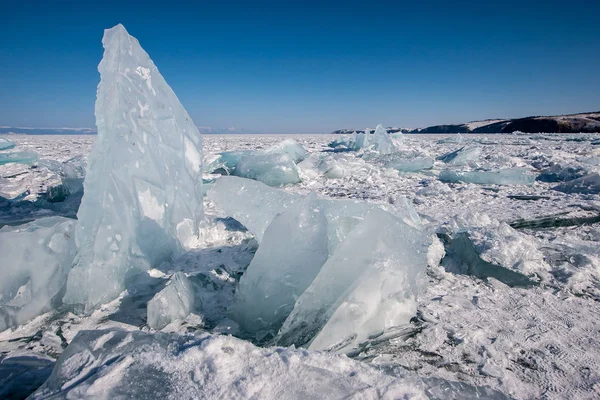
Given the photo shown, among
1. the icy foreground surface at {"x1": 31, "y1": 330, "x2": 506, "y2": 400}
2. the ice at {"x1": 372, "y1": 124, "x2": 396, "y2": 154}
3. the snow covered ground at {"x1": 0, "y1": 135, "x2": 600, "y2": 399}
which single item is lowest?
the snow covered ground at {"x1": 0, "y1": 135, "x2": 600, "y2": 399}

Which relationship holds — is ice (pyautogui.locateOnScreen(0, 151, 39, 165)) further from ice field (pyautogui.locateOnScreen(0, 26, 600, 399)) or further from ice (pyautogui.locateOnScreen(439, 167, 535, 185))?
ice (pyautogui.locateOnScreen(439, 167, 535, 185))

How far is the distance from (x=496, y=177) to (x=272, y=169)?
287 centimetres

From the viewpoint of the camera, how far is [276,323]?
1257mm

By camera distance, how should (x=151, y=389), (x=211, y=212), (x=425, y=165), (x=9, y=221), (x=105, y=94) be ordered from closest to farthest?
(x=151, y=389), (x=105, y=94), (x=9, y=221), (x=211, y=212), (x=425, y=165)

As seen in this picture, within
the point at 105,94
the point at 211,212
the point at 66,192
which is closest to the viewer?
the point at 105,94

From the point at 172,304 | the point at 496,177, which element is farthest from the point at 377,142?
the point at 172,304

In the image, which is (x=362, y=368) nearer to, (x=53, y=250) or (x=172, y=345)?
(x=172, y=345)

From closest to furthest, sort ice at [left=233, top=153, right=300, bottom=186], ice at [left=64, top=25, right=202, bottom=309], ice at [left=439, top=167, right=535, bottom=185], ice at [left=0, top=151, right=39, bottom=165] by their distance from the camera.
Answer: ice at [left=64, top=25, right=202, bottom=309]
ice at [left=439, top=167, right=535, bottom=185]
ice at [left=233, top=153, right=300, bottom=186]
ice at [left=0, top=151, right=39, bottom=165]

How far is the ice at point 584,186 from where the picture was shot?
3.44 m

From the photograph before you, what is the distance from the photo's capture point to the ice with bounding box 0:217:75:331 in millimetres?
1286

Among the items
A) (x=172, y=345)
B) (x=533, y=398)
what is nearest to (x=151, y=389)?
(x=172, y=345)

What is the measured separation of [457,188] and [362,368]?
358 cm

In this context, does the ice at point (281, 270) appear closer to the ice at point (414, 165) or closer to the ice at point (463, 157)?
the ice at point (414, 165)

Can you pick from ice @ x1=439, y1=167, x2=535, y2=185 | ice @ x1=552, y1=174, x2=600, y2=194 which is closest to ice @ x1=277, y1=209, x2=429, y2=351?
ice @ x1=552, y1=174, x2=600, y2=194
